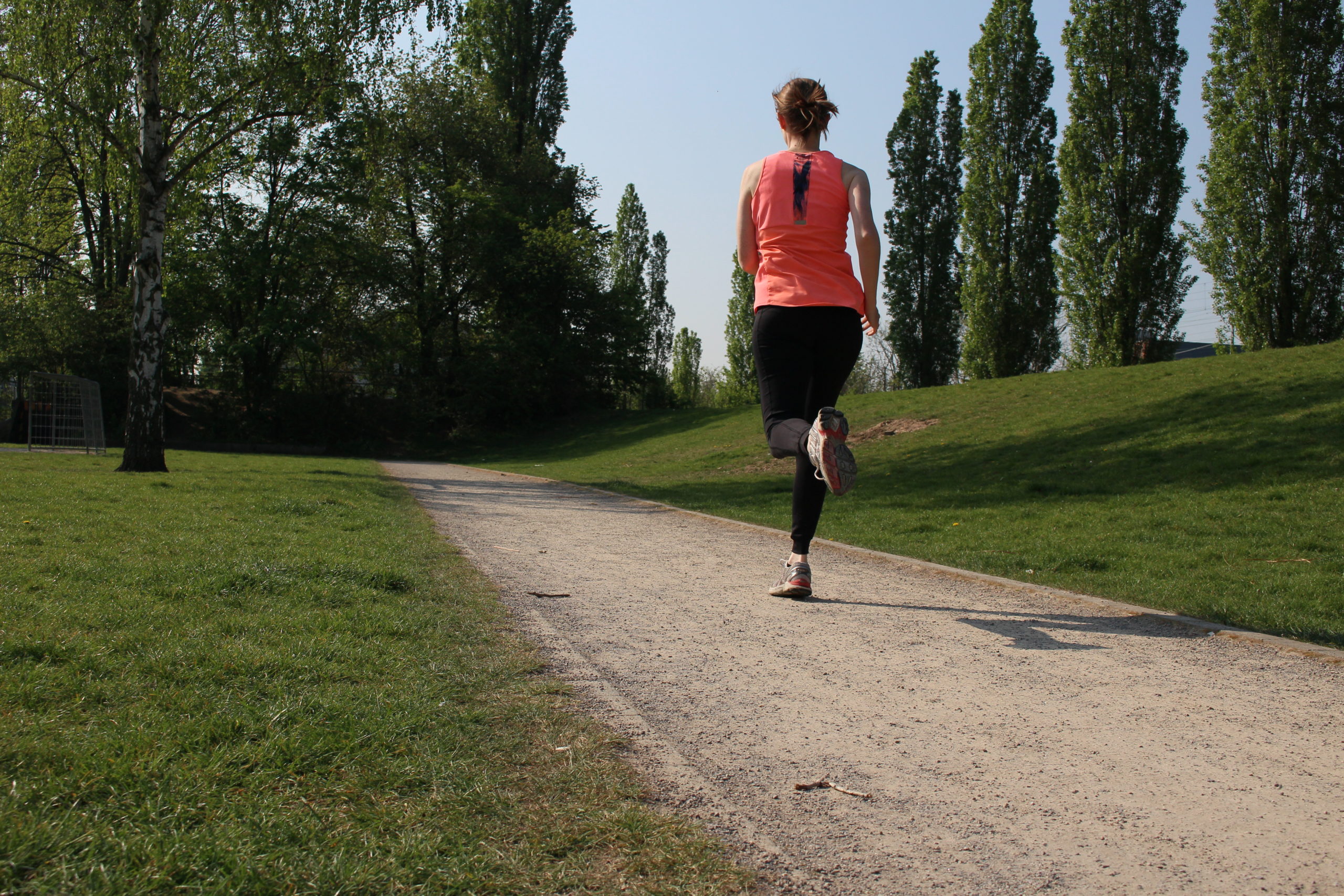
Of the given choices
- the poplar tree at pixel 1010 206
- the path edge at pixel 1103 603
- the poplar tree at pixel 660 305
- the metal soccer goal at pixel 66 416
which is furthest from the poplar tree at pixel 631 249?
the path edge at pixel 1103 603

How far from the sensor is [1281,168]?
1032 inches

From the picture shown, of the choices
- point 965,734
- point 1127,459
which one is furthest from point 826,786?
point 1127,459

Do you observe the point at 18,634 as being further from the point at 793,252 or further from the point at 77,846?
the point at 793,252

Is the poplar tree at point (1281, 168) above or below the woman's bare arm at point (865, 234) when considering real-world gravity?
above

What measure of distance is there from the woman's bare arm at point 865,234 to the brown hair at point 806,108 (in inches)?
13.5

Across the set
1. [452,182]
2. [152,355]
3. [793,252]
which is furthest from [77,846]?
[452,182]

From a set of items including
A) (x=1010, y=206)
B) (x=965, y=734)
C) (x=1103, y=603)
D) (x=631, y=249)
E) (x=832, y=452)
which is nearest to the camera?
(x=965, y=734)

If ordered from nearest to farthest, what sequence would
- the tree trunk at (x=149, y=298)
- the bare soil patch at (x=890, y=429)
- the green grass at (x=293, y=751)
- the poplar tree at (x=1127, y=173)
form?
1. the green grass at (x=293, y=751)
2. the tree trunk at (x=149, y=298)
3. the bare soil patch at (x=890, y=429)
4. the poplar tree at (x=1127, y=173)

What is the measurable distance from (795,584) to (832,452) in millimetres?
1196

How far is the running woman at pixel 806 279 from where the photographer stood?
15.2 ft

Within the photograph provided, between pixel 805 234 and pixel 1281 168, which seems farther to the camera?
pixel 1281 168

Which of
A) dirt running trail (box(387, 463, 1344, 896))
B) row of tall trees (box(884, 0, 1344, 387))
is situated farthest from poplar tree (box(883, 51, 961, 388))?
dirt running trail (box(387, 463, 1344, 896))

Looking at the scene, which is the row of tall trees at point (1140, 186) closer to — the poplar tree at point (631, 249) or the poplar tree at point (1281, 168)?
the poplar tree at point (1281, 168)

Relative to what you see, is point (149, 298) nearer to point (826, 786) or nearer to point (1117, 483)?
point (1117, 483)
